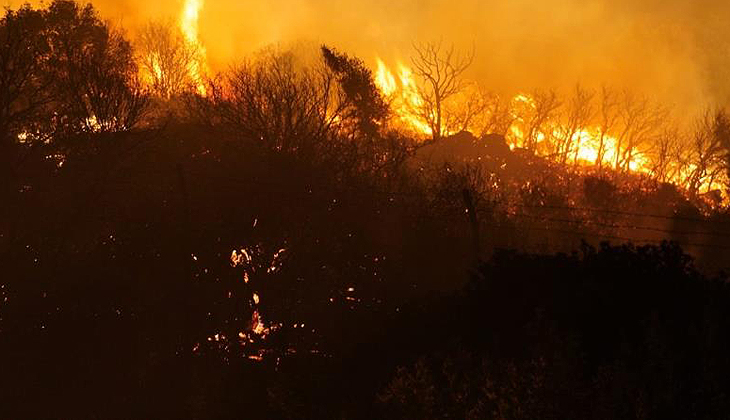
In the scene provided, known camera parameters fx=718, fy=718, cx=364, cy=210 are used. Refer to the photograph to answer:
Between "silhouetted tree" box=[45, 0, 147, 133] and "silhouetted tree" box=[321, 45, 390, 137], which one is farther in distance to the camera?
"silhouetted tree" box=[321, 45, 390, 137]

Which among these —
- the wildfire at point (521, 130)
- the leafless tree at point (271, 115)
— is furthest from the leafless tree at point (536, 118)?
the leafless tree at point (271, 115)

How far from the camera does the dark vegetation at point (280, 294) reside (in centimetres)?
1201

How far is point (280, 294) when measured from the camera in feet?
76.1

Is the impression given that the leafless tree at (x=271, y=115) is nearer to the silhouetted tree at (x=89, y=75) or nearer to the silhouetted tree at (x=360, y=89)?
the silhouetted tree at (x=89, y=75)

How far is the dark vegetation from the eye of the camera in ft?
39.4

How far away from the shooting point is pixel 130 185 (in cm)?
2553

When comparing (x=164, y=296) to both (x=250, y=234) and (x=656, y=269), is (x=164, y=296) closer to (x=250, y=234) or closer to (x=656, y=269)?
(x=250, y=234)

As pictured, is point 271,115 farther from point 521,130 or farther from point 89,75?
point 521,130

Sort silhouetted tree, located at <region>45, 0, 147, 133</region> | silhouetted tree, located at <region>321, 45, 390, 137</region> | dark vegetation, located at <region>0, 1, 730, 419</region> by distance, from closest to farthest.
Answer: dark vegetation, located at <region>0, 1, 730, 419</region> → silhouetted tree, located at <region>45, 0, 147, 133</region> → silhouetted tree, located at <region>321, 45, 390, 137</region>

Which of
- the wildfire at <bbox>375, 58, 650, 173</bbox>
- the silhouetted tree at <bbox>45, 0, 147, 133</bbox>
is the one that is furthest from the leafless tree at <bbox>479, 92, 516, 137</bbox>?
the silhouetted tree at <bbox>45, 0, 147, 133</bbox>

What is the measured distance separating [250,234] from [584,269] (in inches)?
419

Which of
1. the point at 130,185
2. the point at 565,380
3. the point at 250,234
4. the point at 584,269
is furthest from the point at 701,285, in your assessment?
the point at 130,185

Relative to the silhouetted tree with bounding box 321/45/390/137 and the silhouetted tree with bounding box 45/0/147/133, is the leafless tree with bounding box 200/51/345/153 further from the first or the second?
the silhouetted tree with bounding box 321/45/390/137

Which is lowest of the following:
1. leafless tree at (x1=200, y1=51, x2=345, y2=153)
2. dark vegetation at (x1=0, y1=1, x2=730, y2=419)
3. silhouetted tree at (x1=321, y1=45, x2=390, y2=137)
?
dark vegetation at (x1=0, y1=1, x2=730, y2=419)
